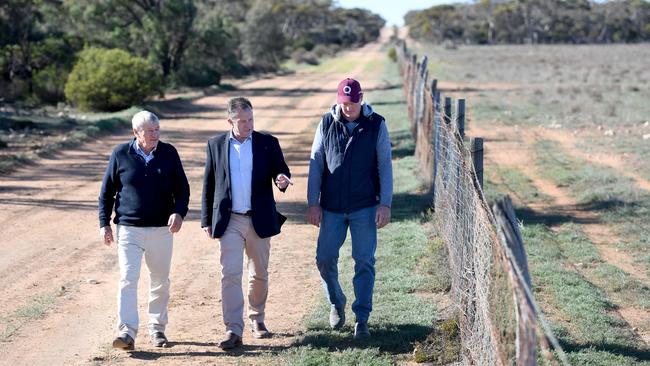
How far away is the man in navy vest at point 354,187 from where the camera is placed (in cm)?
695

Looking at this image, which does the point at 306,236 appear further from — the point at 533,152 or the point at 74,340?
the point at 533,152

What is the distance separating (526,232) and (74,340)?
603cm

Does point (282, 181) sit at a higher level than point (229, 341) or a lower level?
higher

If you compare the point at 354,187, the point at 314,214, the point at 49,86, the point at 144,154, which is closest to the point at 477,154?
the point at 354,187

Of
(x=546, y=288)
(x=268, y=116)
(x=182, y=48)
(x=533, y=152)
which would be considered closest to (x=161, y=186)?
(x=546, y=288)

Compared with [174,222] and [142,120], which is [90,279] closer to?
[174,222]

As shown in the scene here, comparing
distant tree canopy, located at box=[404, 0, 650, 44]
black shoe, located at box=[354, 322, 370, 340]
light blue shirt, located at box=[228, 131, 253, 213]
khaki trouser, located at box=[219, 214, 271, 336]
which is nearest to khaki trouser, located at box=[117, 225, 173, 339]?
khaki trouser, located at box=[219, 214, 271, 336]

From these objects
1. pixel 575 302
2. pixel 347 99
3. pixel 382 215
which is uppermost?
pixel 347 99

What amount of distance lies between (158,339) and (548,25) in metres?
116

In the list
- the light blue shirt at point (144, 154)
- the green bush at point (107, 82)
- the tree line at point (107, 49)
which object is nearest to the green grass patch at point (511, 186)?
the light blue shirt at point (144, 154)

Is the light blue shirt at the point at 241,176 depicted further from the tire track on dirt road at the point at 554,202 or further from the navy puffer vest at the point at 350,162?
the tire track on dirt road at the point at 554,202

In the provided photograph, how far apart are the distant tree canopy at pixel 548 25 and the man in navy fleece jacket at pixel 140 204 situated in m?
109

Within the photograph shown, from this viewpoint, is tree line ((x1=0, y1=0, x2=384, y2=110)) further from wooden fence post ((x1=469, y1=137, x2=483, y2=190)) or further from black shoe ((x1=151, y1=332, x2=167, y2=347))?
wooden fence post ((x1=469, y1=137, x2=483, y2=190))

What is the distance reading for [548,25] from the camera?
118 meters
